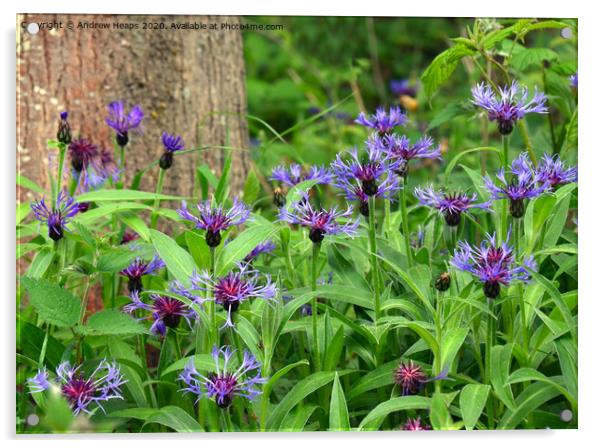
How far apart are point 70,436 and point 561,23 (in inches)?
40.1

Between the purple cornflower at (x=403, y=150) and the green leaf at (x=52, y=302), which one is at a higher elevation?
the purple cornflower at (x=403, y=150)

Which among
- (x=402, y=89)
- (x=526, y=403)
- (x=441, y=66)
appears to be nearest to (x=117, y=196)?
(x=441, y=66)

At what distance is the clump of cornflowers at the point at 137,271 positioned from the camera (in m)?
1.33

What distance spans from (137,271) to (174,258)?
0.12 metres

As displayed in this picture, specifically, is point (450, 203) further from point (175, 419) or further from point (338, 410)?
point (175, 419)

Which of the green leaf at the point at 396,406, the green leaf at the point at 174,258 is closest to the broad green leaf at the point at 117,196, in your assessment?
the green leaf at the point at 174,258

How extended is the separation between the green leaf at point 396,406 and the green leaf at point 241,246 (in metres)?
0.29

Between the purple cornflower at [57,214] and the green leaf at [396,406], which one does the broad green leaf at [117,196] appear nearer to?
the purple cornflower at [57,214]

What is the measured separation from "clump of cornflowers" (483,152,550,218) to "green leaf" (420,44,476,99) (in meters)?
0.27

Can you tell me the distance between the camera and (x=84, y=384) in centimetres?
121

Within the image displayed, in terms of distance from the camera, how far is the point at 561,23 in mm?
1439

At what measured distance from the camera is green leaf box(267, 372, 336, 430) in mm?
1255

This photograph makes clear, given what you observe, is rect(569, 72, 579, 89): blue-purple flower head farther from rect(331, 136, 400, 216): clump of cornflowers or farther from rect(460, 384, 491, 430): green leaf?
rect(460, 384, 491, 430): green leaf

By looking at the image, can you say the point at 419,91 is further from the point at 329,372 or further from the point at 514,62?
the point at 329,372
